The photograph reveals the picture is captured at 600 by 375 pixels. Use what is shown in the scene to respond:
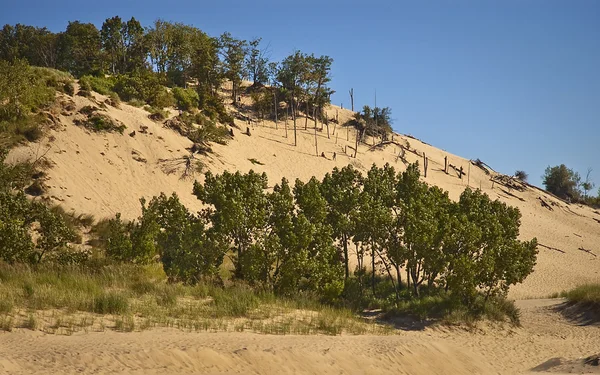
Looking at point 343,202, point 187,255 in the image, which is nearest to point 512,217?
point 343,202

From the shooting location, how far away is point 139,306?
1594 centimetres

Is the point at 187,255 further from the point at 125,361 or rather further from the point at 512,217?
the point at 512,217

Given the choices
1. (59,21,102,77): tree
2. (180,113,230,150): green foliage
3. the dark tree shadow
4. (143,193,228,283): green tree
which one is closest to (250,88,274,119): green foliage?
(180,113,230,150): green foliage

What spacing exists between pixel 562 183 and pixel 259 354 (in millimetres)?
70289

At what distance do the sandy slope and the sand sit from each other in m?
0.03

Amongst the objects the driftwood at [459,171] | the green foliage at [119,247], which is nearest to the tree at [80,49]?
the green foliage at [119,247]

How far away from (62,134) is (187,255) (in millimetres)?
19516

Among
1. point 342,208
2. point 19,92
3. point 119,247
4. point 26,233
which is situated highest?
point 19,92

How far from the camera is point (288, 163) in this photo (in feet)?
163

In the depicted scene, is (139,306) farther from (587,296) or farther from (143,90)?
(143,90)

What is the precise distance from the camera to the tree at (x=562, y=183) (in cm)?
7275

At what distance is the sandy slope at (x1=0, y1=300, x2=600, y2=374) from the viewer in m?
11.4

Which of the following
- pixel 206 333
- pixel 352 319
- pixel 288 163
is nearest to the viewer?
pixel 206 333

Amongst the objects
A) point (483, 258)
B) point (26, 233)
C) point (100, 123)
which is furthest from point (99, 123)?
point (483, 258)
